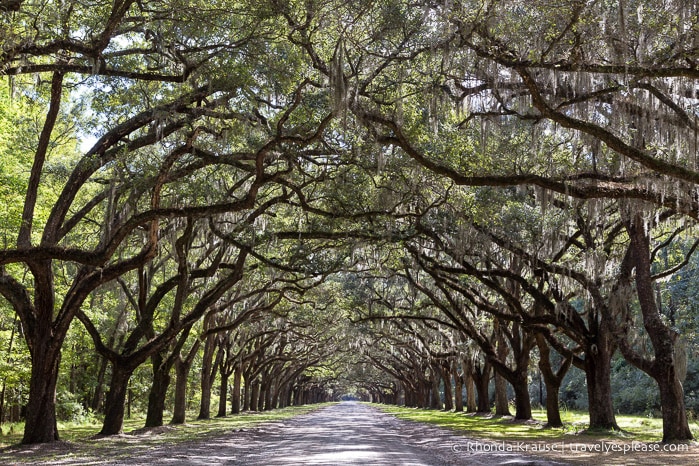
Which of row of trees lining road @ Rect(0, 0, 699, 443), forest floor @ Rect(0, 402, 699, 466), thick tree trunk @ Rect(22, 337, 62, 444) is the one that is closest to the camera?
row of trees lining road @ Rect(0, 0, 699, 443)

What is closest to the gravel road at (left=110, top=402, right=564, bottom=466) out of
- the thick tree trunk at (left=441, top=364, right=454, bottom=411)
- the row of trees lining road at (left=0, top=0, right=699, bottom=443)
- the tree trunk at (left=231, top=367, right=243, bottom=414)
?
the row of trees lining road at (left=0, top=0, right=699, bottom=443)

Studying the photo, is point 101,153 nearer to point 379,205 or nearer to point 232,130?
point 232,130

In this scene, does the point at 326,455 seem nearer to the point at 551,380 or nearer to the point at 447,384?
the point at 551,380

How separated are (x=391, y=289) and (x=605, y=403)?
16027mm

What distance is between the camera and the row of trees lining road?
984 cm

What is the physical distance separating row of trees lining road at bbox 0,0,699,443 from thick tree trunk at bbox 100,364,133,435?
107mm

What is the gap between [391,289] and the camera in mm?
33250

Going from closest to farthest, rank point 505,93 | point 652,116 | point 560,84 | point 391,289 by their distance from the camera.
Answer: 1. point 652,116
2. point 560,84
3. point 505,93
4. point 391,289

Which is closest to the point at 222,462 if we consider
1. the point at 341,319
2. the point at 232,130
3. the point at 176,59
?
the point at 232,130

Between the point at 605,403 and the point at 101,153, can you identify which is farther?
the point at 605,403

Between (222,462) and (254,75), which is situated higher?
(254,75)

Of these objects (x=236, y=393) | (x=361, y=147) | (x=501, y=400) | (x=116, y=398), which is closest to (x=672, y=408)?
(x=361, y=147)

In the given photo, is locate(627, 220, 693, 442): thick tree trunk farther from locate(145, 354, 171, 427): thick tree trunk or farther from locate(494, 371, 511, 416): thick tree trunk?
locate(494, 371, 511, 416): thick tree trunk

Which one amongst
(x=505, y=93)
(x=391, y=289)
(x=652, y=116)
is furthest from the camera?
(x=391, y=289)
